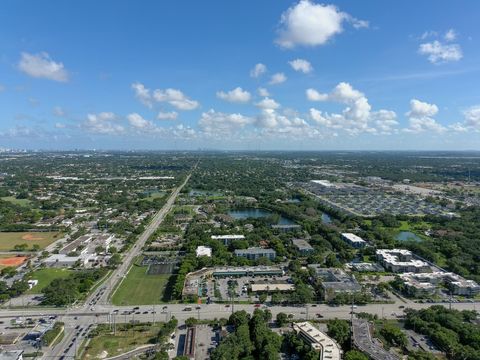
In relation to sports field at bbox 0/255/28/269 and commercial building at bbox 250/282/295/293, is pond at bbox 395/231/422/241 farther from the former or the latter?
sports field at bbox 0/255/28/269

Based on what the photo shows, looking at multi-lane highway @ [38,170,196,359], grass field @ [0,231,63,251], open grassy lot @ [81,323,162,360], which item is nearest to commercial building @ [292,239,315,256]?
multi-lane highway @ [38,170,196,359]

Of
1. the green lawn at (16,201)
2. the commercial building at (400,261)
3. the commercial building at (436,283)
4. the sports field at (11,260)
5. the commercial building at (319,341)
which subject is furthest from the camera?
the green lawn at (16,201)

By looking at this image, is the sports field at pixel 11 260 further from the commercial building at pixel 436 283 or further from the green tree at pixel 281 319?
the commercial building at pixel 436 283

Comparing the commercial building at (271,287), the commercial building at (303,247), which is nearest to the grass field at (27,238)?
the commercial building at (271,287)

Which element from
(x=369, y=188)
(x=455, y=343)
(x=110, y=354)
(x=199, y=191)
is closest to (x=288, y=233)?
(x=455, y=343)

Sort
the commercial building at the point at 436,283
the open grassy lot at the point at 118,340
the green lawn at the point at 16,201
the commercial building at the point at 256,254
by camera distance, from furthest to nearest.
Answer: the green lawn at the point at 16,201, the commercial building at the point at 256,254, the commercial building at the point at 436,283, the open grassy lot at the point at 118,340

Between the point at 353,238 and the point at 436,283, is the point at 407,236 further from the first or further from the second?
the point at 436,283

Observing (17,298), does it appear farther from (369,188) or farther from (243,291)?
(369,188)
